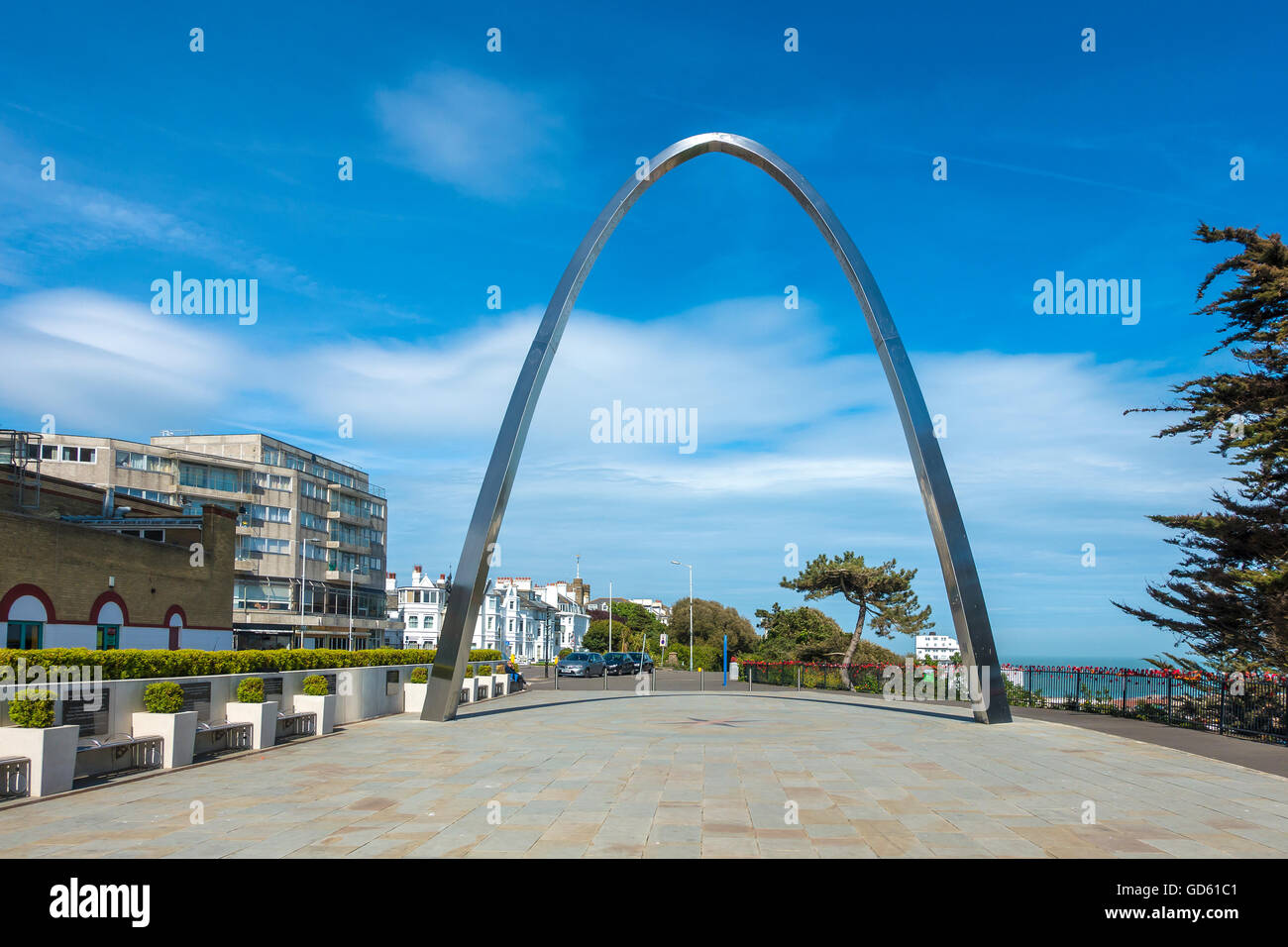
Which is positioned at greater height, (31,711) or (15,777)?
(31,711)

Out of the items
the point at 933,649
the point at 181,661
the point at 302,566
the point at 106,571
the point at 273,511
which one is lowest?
the point at 933,649

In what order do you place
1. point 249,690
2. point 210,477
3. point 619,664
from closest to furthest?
point 249,690, point 619,664, point 210,477

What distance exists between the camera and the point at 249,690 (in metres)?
16.0

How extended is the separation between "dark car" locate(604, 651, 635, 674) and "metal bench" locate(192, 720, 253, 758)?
45231 millimetres

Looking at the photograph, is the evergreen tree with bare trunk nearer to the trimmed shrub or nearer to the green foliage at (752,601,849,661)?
the green foliage at (752,601,849,661)

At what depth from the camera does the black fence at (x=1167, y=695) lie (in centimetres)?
1917

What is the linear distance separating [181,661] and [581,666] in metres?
43.8

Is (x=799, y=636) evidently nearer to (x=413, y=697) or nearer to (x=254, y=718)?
(x=413, y=697)

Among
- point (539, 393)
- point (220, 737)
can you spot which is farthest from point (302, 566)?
point (220, 737)

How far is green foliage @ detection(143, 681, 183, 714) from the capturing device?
13.4 metres

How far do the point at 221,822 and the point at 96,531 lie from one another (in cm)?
2538

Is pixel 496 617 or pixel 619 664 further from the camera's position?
pixel 496 617

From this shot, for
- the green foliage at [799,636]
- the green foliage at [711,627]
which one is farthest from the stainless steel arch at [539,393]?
the green foliage at [711,627]
